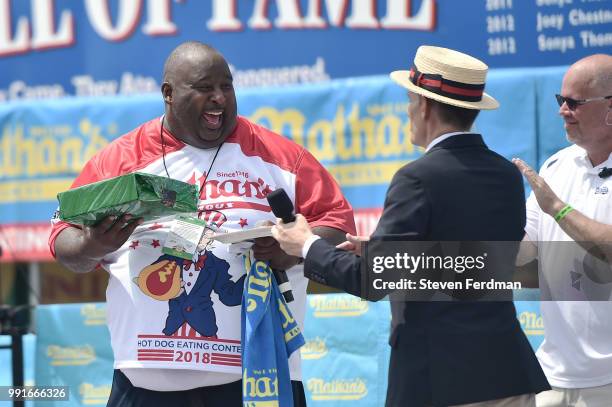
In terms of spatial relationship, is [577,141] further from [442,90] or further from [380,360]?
[380,360]

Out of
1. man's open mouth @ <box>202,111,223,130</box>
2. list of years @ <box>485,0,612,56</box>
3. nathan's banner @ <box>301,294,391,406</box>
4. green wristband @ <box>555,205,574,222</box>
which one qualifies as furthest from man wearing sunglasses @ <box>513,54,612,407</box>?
list of years @ <box>485,0,612,56</box>

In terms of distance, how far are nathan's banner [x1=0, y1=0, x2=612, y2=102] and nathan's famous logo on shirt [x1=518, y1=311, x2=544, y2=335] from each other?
1.84 meters

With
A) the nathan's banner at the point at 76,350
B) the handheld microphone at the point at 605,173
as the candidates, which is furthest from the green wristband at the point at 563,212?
the nathan's banner at the point at 76,350

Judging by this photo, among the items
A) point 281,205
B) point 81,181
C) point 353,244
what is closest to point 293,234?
point 281,205

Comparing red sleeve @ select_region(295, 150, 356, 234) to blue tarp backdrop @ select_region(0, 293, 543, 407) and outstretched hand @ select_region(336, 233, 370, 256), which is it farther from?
blue tarp backdrop @ select_region(0, 293, 543, 407)

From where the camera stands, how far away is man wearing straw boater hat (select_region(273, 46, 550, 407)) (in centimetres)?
312

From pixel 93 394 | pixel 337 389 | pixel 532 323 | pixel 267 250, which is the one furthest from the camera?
pixel 93 394

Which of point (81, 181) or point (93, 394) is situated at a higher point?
point (81, 181)

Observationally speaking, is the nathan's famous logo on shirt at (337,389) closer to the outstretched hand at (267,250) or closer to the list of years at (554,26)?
the outstretched hand at (267,250)

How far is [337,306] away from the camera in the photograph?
551cm

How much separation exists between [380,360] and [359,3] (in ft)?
8.27

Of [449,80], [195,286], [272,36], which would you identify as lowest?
[195,286]

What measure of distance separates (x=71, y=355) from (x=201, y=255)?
2.28m

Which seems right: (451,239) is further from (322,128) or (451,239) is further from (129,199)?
(322,128)
